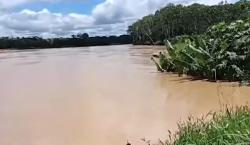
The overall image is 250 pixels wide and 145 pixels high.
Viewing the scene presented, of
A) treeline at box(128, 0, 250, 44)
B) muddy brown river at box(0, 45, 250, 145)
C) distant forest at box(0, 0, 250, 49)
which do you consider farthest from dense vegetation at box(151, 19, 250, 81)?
treeline at box(128, 0, 250, 44)

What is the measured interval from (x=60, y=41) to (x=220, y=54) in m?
98.5

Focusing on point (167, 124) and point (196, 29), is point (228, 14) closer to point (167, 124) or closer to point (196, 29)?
point (196, 29)

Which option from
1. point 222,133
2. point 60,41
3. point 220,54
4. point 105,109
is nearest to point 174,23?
point 60,41

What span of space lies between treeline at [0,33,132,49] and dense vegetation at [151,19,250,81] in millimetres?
85241

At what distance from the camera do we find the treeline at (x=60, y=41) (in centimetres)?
10131

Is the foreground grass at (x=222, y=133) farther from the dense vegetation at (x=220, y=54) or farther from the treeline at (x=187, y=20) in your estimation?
the treeline at (x=187, y=20)

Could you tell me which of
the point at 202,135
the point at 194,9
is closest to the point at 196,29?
the point at 194,9

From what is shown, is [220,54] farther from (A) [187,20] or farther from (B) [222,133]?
(A) [187,20]

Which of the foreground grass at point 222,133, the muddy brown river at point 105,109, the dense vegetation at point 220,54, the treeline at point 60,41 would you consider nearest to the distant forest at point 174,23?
the treeline at point 60,41

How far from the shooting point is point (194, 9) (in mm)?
73625

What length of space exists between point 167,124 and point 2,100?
7.44 meters

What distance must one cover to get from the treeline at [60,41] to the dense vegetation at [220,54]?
280 feet

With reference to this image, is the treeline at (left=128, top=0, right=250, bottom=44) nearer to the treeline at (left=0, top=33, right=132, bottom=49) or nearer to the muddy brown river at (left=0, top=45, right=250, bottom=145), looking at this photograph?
the treeline at (left=0, top=33, right=132, bottom=49)

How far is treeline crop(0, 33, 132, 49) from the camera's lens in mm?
101312
